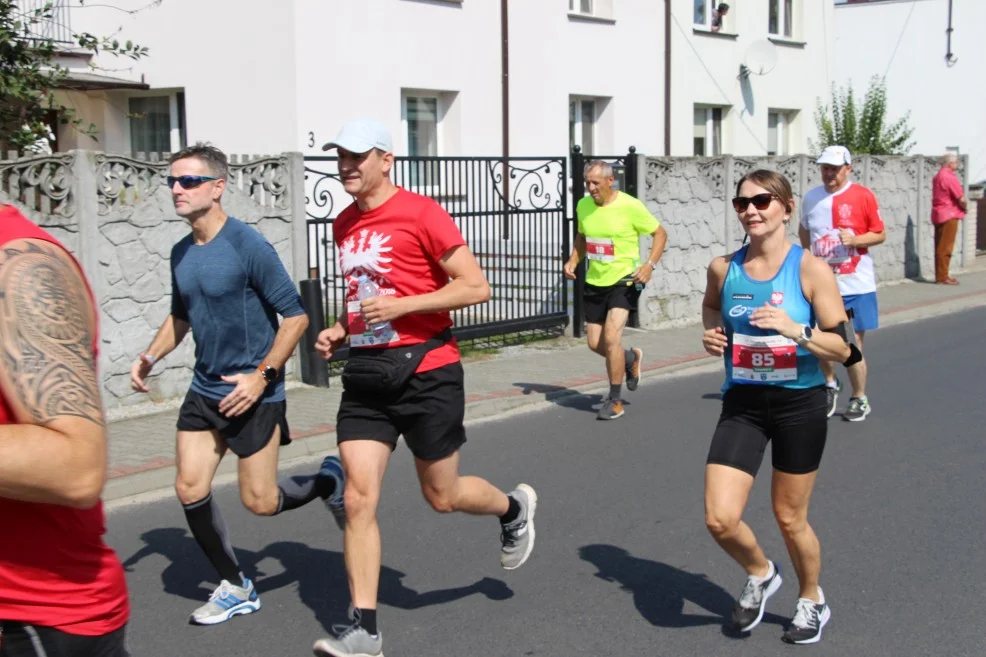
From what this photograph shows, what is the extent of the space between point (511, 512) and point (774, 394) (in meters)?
1.29

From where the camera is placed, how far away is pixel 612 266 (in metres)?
9.18

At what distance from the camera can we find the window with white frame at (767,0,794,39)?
2438 cm

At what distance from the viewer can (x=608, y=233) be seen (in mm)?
9281

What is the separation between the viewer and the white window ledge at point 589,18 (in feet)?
62.1

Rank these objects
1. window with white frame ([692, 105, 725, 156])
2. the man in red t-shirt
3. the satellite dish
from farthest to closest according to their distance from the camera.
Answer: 1. the satellite dish
2. window with white frame ([692, 105, 725, 156])
3. the man in red t-shirt

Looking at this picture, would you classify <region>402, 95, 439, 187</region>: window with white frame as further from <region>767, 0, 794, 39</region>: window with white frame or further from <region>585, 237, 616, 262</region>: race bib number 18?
<region>767, 0, 794, 39</region>: window with white frame

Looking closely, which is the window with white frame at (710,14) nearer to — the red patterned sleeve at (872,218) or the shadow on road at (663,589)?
the red patterned sleeve at (872,218)

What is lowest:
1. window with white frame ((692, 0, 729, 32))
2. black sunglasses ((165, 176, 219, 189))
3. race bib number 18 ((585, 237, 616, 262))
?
race bib number 18 ((585, 237, 616, 262))

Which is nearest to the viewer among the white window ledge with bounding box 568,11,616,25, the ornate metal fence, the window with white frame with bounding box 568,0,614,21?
the ornate metal fence

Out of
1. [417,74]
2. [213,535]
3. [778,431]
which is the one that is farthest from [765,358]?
[417,74]

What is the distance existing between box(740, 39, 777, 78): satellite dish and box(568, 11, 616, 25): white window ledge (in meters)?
4.25

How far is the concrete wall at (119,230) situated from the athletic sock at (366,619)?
5.25 metres

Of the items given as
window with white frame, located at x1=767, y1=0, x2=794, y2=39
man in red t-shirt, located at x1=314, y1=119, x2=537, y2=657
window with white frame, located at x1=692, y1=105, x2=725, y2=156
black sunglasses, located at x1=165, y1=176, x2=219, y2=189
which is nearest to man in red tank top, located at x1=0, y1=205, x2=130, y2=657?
man in red t-shirt, located at x1=314, y1=119, x2=537, y2=657

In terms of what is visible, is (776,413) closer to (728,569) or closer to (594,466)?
(728,569)
